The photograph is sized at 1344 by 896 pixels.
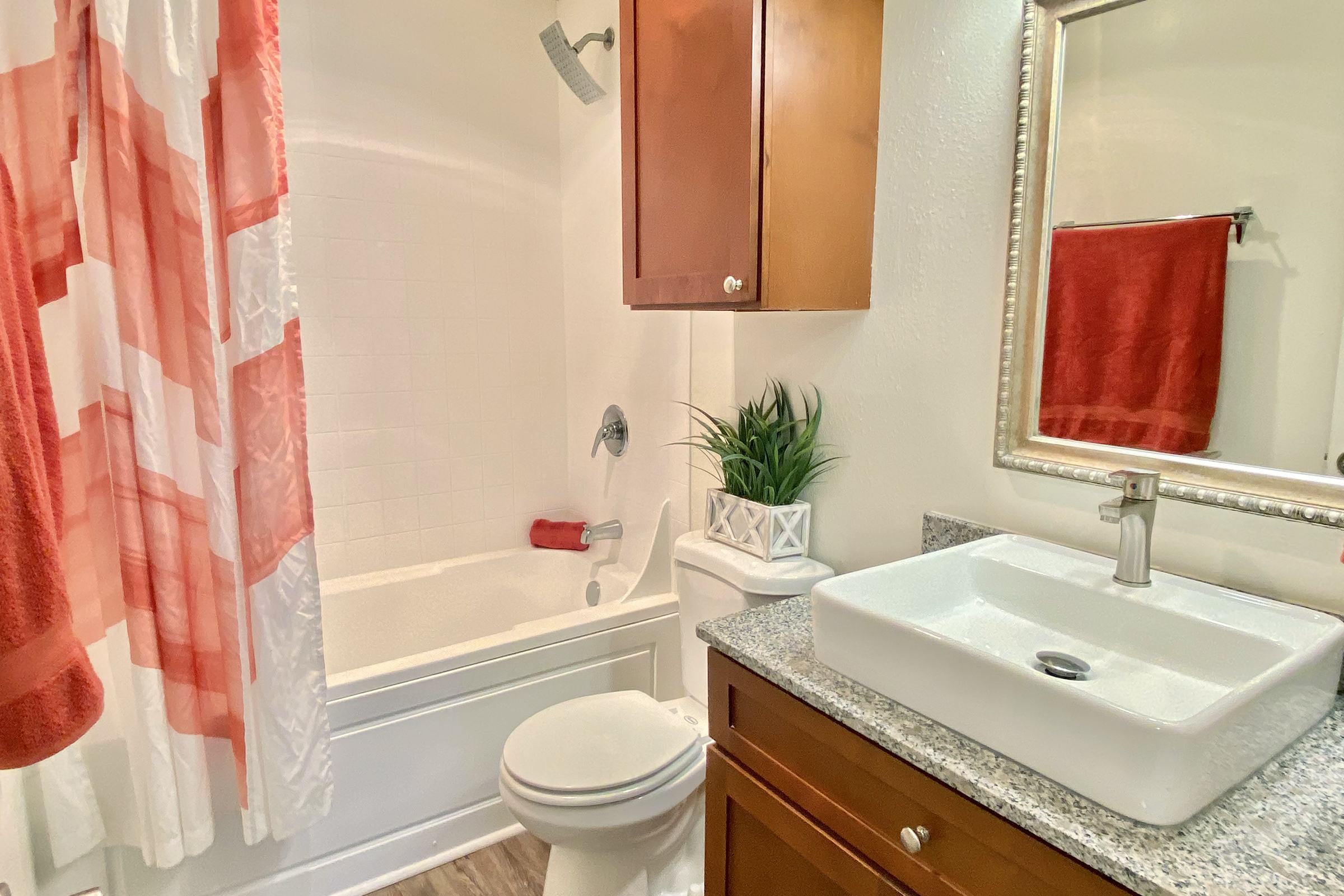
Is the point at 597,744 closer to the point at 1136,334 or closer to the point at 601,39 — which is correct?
the point at 1136,334

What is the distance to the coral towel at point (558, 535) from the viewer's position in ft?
8.81

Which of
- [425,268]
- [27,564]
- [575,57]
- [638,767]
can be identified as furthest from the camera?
[425,268]

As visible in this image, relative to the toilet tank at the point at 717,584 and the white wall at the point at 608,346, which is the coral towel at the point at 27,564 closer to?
the toilet tank at the point at 717,584

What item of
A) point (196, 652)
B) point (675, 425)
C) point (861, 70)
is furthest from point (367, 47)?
point (196, 652)

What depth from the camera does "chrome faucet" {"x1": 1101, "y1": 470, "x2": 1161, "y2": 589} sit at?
40.8 inches

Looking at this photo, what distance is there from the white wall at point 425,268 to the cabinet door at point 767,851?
5.54 feet

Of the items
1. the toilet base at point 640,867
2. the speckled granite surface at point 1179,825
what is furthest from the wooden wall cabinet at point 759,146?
the toilet base at point 640,867

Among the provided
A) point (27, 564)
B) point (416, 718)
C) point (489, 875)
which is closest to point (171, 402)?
point (27, 564)

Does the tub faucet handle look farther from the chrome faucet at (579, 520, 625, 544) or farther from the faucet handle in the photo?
the faucet handle

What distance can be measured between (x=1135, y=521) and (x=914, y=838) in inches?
20.6

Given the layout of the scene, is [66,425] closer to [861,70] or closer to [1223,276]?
[861,70]

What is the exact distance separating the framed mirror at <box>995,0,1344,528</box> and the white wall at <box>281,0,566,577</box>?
6.05 feet

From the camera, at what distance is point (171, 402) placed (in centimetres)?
135

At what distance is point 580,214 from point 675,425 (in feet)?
2.98
